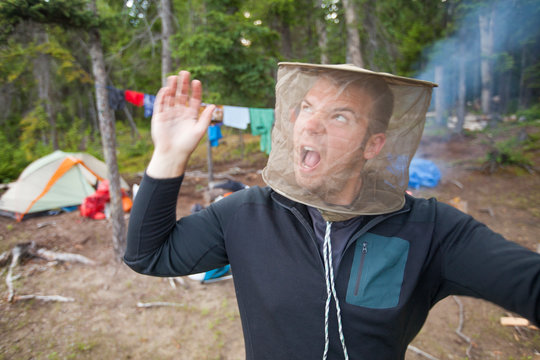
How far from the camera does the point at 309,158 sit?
3.84ft

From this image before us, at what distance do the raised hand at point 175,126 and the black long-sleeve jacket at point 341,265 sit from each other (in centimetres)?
6

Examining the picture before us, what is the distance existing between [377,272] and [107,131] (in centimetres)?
486

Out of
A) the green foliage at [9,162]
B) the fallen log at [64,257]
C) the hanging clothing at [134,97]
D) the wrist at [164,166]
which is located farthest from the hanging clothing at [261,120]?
the green foliage at [9,162]

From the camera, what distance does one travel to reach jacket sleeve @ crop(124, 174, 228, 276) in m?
1.08

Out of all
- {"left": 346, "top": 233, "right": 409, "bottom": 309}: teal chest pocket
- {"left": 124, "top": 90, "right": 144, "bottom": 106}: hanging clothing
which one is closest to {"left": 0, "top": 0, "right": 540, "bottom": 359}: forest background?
{"left": 124, "top": 90, "right": 144, "bottom": 106}: hanging clothing

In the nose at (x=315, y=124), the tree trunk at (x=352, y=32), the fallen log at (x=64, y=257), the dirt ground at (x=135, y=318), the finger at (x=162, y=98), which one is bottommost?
the dirt ground at (x=135, y=318)

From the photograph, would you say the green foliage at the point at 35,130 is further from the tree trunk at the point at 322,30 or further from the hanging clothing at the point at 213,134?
the tree trunk at the point at 322,30

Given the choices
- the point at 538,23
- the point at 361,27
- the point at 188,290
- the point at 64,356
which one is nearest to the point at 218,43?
the point at 361,27

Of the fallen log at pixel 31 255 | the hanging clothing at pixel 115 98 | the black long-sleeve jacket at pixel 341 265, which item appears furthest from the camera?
the hanging clothing at pixel 115 98

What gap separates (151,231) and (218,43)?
26.4 ft

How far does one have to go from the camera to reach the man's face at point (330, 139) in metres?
1.09

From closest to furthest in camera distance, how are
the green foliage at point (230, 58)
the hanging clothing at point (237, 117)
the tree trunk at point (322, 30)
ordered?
the hanging clothing at point (237, 117) → the green foliage at point (230, 58) → the tree trunk at point (322, 30)

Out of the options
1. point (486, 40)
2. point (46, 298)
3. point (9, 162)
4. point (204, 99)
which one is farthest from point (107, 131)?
point (486, 40)

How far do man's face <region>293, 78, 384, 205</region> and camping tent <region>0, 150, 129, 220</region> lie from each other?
8.38 meters
